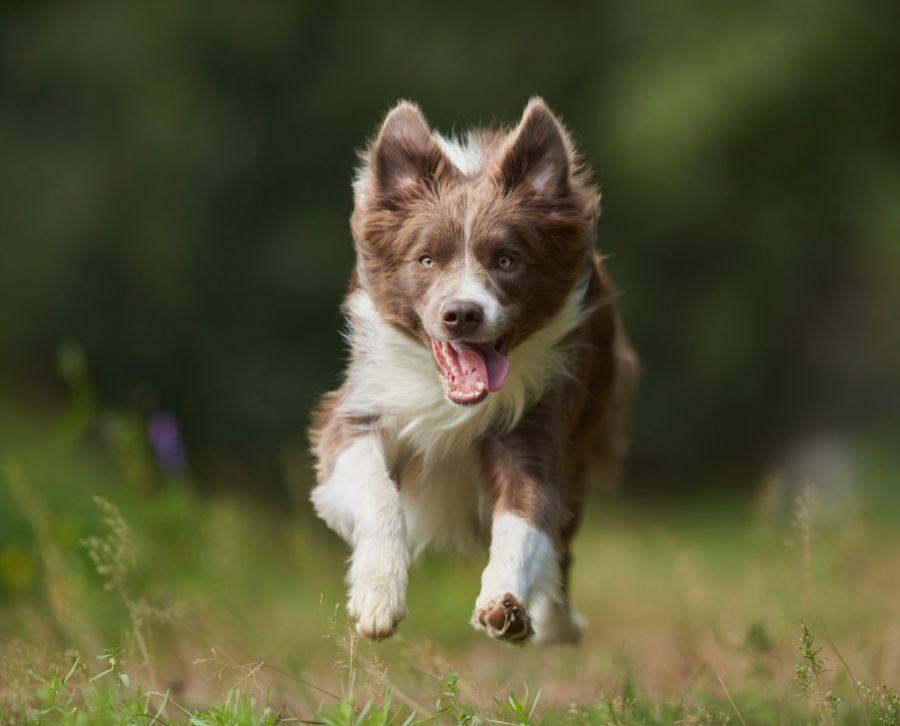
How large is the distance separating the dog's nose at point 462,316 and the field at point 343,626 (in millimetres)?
1117

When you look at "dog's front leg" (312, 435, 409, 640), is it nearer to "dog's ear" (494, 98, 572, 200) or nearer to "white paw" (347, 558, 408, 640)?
"white paw" (347, 558, 408, 640)

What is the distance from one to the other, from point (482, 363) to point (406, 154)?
34.0 inches

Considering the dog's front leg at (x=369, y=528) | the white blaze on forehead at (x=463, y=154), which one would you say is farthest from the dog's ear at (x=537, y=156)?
the dog's front leg at (x=369, y=528)

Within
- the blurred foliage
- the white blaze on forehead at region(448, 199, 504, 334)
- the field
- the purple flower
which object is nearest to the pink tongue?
the white blaze on forehead at region(448, 199, 504, 334)

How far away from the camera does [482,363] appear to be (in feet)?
17.4

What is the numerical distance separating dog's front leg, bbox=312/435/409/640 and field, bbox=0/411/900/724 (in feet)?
0.67

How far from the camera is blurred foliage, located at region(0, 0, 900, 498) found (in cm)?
1734

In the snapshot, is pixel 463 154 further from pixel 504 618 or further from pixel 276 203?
pixel 276 203

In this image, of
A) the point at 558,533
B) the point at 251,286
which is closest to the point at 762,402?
the point at 251,286

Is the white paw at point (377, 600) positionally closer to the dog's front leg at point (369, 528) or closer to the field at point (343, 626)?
the dog's front leg at point (369, 528)

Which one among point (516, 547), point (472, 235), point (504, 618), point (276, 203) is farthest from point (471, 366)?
point (276, 203)

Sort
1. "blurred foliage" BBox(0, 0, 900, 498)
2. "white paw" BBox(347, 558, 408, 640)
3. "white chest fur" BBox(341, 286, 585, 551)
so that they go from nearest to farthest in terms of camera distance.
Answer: "white paw" BBox(347, 558, 408, 640)
"white chest fur" BBox(341, 286, 585, 551)
"blurred foliage" BBox(0, 0, 900, 498)

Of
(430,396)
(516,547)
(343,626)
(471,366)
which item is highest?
(471,366)

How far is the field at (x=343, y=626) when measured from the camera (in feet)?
15.7
